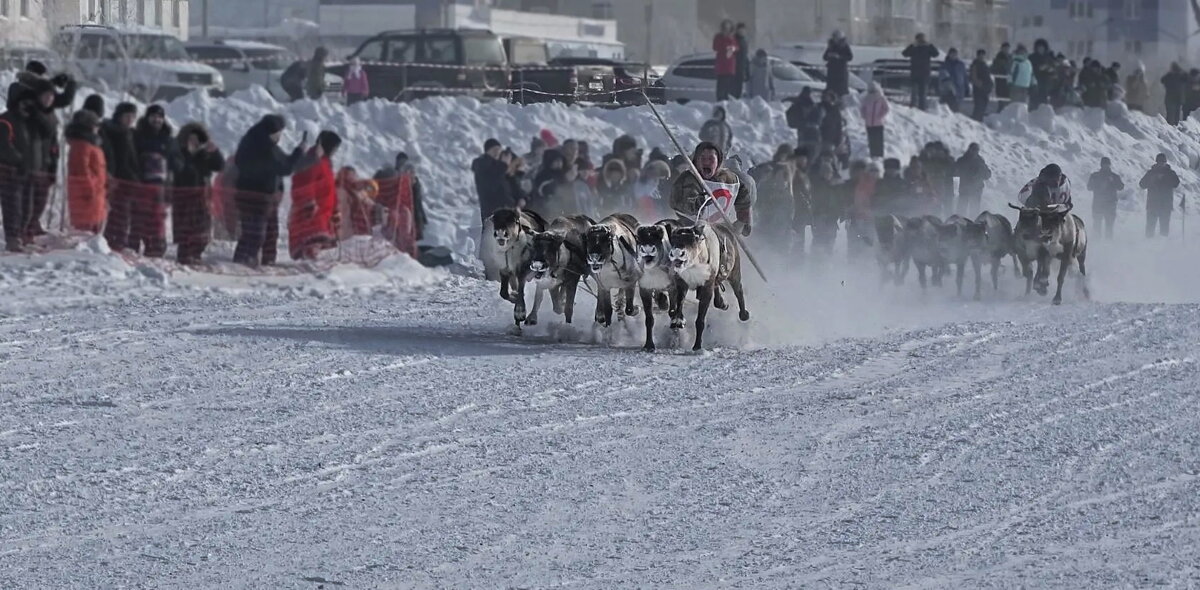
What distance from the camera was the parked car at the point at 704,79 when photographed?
1363 inches

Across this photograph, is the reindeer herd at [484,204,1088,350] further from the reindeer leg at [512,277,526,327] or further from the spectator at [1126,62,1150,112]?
the spectator at [1126,62,1150,112]

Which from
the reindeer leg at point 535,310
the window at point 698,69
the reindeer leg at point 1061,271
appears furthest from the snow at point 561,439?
the window at point 698,69

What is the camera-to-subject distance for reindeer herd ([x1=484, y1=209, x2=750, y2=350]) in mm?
12898

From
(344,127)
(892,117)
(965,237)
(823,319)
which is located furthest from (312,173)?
(892,117)

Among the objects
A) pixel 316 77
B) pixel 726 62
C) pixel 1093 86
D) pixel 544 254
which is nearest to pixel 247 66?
pixel 316 77

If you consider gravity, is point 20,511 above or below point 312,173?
below

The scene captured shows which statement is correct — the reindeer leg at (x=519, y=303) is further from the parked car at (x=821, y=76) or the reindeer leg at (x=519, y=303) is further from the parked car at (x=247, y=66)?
the parked car at (x=821, y=76)

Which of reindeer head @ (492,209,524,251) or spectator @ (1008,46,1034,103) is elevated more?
spectator @ (1008,46,1034,103)

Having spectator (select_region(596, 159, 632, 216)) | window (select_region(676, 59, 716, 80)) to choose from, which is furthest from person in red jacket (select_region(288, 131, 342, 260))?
window (select_region(676, 59, 716, 80))

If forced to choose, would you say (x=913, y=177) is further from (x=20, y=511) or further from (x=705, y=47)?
(x=705, y=47)

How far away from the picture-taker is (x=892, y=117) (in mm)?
35438

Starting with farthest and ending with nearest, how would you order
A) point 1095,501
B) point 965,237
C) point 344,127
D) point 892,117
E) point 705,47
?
point 705,47 → point 892,117 → point 344,127 → point 965,237 → point 1095,501

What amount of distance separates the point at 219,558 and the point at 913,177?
726 inches

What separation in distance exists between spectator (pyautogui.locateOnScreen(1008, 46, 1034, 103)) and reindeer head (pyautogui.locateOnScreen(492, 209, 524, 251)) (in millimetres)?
25156
